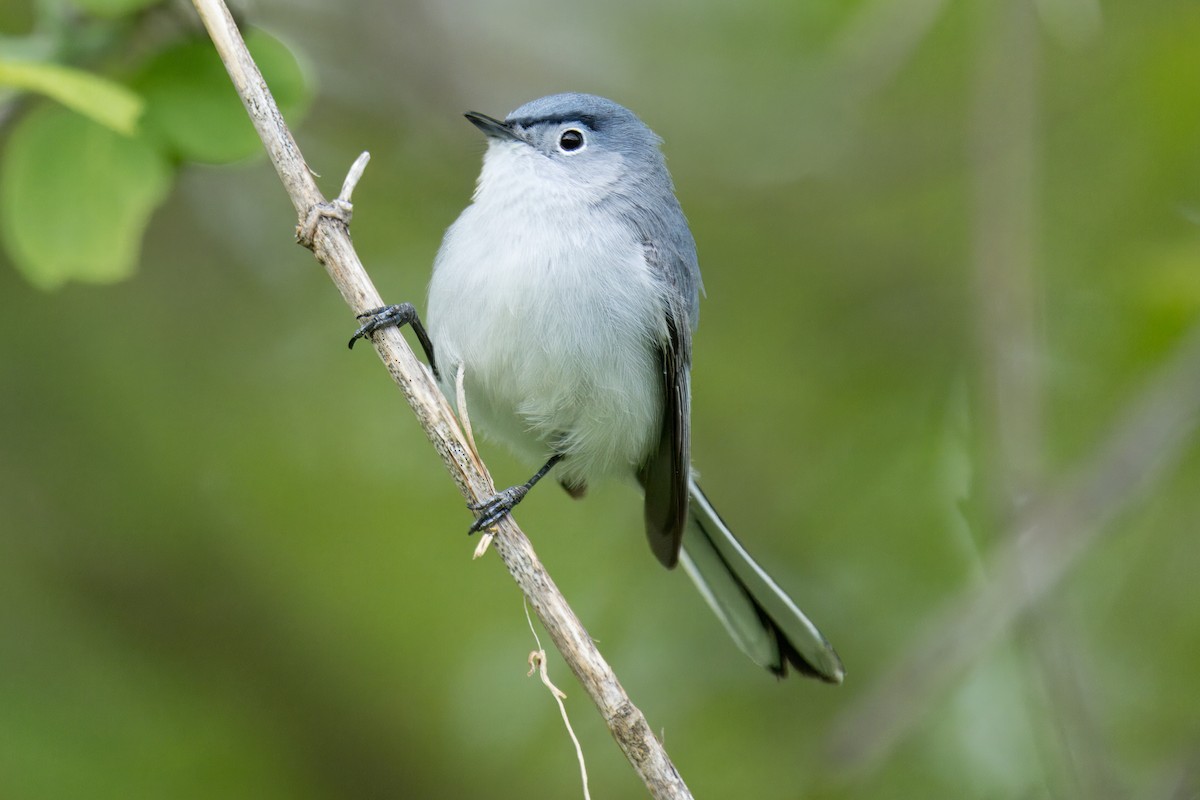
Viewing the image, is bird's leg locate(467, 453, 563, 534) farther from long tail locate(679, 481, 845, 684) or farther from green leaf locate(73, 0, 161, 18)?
green leaf locate(73, 0, 161, 18)

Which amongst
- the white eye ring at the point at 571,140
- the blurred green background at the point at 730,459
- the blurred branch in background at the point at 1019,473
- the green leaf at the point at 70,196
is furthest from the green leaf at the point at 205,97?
the blurred branch in background at the point at 1019,473

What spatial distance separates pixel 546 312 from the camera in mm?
2717

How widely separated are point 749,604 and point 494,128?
1.45 m

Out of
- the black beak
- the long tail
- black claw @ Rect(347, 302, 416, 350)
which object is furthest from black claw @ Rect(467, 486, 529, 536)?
the black beak

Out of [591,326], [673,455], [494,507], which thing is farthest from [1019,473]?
[494,507]

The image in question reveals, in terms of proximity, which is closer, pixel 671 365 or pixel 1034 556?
pixel 1034 556

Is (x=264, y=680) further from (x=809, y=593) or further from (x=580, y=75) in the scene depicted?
(x=580, y=75)

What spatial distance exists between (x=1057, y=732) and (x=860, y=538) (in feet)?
3.71

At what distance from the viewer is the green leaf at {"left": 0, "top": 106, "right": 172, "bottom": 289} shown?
2.33 m

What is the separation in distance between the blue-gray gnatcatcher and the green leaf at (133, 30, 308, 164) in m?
0.52

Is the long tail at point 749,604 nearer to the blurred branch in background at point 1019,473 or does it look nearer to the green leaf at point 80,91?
the blurred branch in background at point 1019,473

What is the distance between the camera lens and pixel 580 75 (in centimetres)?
446

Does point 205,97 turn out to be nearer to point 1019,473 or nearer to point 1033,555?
point 1019,473

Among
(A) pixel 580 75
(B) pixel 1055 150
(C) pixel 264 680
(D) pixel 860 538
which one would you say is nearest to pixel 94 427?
(C) pixel 264 680
